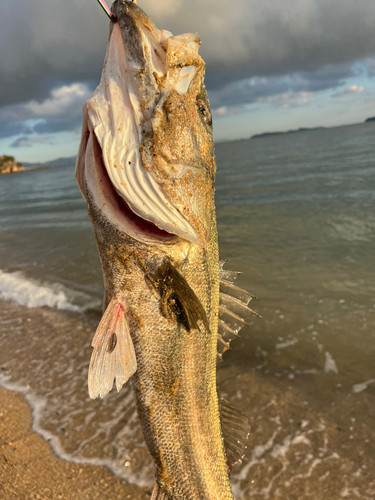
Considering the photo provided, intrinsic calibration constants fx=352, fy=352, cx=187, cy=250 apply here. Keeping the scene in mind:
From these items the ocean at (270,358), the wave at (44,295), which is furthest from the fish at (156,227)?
the wave at (44,295)

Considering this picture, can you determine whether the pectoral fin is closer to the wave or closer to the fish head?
the fish head

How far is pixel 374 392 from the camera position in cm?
476

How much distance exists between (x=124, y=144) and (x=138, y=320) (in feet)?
3.53

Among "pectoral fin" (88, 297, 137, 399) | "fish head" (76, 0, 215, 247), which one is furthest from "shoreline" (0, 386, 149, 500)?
"fish head" (76, 0, 215, 247)

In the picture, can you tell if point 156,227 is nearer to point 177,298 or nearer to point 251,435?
point 177,298

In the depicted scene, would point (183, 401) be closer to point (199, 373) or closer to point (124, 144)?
point (199, 373)

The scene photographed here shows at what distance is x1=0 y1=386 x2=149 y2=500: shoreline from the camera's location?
3.54 metres

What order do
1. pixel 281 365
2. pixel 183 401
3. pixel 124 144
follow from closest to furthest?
pixel 124 144 < pixel 183 401 < pixel 281 365

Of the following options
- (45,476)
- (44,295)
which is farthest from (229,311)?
(44,295)

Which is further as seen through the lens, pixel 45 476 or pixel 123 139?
pixel 45 476

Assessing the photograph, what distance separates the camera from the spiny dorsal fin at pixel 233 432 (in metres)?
2.74

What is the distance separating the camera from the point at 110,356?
6.93ft

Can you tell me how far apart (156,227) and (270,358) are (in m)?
4.27

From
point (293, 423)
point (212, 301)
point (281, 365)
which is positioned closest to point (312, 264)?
point (281, 365)
